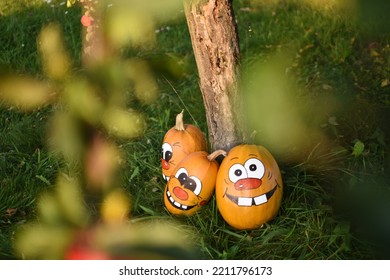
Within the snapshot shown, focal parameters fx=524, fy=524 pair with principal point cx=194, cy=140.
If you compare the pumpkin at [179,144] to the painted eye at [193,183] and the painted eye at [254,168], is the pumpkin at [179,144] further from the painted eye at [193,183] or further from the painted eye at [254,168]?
the painted eye at [254,168]

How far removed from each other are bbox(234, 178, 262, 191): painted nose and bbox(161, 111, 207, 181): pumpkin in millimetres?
253

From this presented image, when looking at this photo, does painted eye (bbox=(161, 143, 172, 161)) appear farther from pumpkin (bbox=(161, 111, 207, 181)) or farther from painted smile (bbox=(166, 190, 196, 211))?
painted smile (bbox=(166, 190, 196, 211))

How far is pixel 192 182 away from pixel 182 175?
38mm

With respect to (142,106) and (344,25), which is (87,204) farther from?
(344,25)

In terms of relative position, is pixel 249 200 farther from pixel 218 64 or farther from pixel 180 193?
pixel 218 64

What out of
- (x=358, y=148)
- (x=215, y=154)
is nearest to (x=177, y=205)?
(x=215, y=154)

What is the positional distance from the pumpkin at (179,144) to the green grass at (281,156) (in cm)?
13

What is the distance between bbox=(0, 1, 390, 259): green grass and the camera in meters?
1.43

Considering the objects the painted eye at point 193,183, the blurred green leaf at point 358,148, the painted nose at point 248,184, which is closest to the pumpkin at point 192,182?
the painted eye at point 193,183

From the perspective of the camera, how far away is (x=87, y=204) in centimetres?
166

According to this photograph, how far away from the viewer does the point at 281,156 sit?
5.64ft

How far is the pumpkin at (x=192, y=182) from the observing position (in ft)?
4.90

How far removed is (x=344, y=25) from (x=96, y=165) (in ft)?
4.95
